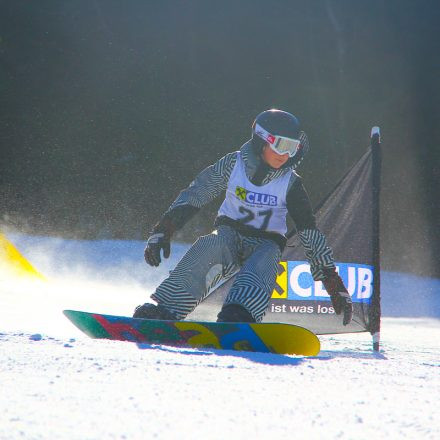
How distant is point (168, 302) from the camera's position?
2395 millimetres

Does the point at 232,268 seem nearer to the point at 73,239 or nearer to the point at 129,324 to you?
the point at 129,324

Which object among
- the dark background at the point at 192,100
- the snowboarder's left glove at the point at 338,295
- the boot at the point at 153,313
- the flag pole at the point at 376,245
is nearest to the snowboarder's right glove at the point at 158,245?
the boot at the point at 153,313

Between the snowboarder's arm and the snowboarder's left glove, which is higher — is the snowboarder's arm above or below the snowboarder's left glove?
above

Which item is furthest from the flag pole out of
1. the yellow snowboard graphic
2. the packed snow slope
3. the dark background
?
the yellow snowboard graphic

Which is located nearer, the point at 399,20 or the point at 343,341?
the point at 343,341

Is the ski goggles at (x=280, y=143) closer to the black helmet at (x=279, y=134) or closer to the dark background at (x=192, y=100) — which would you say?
the black helmet at (x=279, y=134)

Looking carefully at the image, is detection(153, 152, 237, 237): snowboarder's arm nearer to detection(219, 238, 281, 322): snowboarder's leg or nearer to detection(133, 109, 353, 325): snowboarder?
detection(133, 109, 353, 325): snowboarder

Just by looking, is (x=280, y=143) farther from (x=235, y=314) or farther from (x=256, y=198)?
(x=235, y=314)

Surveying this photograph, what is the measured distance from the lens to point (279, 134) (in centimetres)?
268

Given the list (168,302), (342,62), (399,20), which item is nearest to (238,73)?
(342,62)

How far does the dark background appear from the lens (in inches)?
205

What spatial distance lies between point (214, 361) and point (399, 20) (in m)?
5.49

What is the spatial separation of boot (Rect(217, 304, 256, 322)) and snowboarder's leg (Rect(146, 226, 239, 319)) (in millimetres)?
152

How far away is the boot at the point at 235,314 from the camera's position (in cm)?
231
